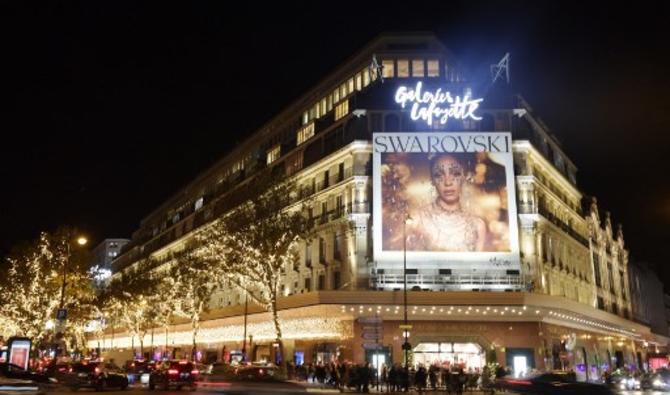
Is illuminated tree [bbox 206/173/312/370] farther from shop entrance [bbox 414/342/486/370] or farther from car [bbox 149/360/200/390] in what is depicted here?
shop entrance [bbox 414/342/486/370]

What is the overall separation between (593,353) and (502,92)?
96.0ft

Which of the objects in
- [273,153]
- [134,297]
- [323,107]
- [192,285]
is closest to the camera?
[192,285]

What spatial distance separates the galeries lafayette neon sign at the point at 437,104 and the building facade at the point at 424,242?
0.39ft

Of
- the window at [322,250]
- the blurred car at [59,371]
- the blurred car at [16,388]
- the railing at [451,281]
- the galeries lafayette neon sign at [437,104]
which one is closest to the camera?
the blurred car at [16,388]

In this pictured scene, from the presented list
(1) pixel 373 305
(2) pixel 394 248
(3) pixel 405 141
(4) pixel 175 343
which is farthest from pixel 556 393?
(4) pixel 175 343

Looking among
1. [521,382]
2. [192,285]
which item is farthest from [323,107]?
[521,382]

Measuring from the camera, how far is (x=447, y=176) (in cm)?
5244

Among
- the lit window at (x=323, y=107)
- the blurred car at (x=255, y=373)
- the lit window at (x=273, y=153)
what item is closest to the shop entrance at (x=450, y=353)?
the blurred car at (x=255, y=373)

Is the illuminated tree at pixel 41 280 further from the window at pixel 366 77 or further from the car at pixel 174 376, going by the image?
the window at pixel 366 77

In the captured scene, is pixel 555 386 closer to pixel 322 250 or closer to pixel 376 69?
pixel 322 250

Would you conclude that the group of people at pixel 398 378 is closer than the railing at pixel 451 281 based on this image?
Yes

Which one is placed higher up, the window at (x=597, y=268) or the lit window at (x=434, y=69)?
the lit window at (x=434, y=69)

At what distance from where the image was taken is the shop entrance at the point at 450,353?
4862 centimetres

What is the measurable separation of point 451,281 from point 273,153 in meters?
28.8
